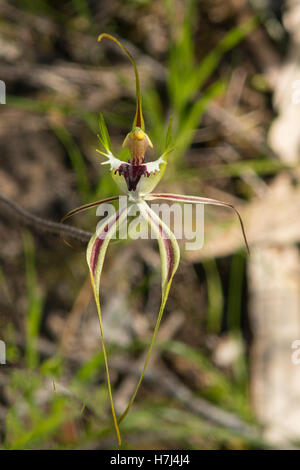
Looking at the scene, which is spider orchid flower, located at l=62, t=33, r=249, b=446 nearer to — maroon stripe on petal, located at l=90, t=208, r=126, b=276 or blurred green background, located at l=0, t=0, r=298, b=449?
maroon stripe on petal, located at l=90, t=208, r=126, b=276

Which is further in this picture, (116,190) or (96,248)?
(116,190)

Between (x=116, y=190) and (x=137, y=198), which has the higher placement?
(x=116, y=190)

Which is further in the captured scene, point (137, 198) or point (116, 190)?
point (116, 190)

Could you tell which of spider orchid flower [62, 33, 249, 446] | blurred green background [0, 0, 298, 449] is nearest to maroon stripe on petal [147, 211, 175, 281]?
spider orchid flower [62, 33, 249, 446]

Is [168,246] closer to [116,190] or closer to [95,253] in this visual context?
[95,253]

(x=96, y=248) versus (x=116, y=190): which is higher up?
(x=116, y=190)

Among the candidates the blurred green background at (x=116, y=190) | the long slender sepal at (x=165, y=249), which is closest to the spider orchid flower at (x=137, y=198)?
the long slender sepal at (x=165, y=249)

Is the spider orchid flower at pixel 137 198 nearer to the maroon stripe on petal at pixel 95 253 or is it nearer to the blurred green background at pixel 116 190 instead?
the maroon stripe on petal at pixel 95 253

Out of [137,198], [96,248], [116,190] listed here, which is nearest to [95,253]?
[96,248]

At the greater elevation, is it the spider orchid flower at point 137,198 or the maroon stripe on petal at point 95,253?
the spider orchid flower at point 137,198

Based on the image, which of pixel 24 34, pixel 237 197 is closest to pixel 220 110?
pixel 237 197

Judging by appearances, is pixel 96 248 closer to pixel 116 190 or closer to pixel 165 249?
pixel 165 249
